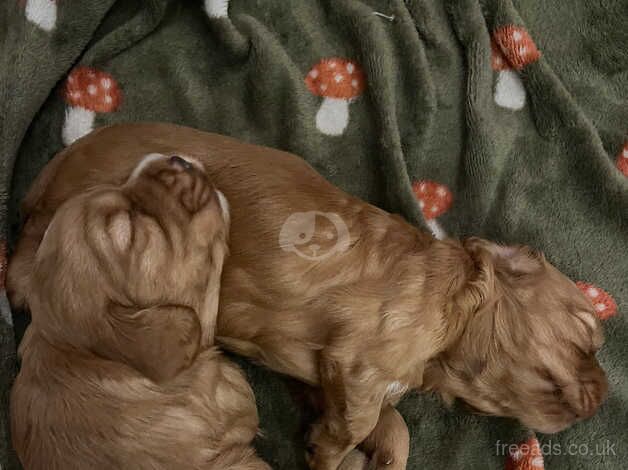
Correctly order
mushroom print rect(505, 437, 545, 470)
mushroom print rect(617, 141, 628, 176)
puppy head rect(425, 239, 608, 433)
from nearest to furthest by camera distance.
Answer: puppy head rect(425, 239, 608, 433), mushroom print rect(505, 437, 545, 470), mushroom print rect(617, 141, 628, 176)

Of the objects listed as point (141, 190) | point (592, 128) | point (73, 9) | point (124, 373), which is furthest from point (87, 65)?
point (592, 128)

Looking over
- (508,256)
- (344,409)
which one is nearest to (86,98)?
(344,409)

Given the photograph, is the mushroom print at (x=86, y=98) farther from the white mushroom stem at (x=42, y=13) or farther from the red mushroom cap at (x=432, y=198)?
the red mushroom cap at (x=432, y=198)

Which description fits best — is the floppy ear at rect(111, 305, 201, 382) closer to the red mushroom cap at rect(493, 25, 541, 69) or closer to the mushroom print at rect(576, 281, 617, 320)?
the mushroom print at rect(576, 281, 617, 320)

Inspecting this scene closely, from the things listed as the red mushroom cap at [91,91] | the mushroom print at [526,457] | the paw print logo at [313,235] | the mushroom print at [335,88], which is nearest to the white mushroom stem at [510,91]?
the mushroom print at [335,88]

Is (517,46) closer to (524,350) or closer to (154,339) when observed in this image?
(524,350)

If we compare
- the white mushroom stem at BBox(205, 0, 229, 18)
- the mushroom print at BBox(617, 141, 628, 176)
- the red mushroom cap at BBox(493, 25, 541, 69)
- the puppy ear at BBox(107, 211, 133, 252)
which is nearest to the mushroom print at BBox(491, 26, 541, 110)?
the red mushroom cap at BBox(493, 25, 541, 69)

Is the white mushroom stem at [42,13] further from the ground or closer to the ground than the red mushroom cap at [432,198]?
further from the ground
